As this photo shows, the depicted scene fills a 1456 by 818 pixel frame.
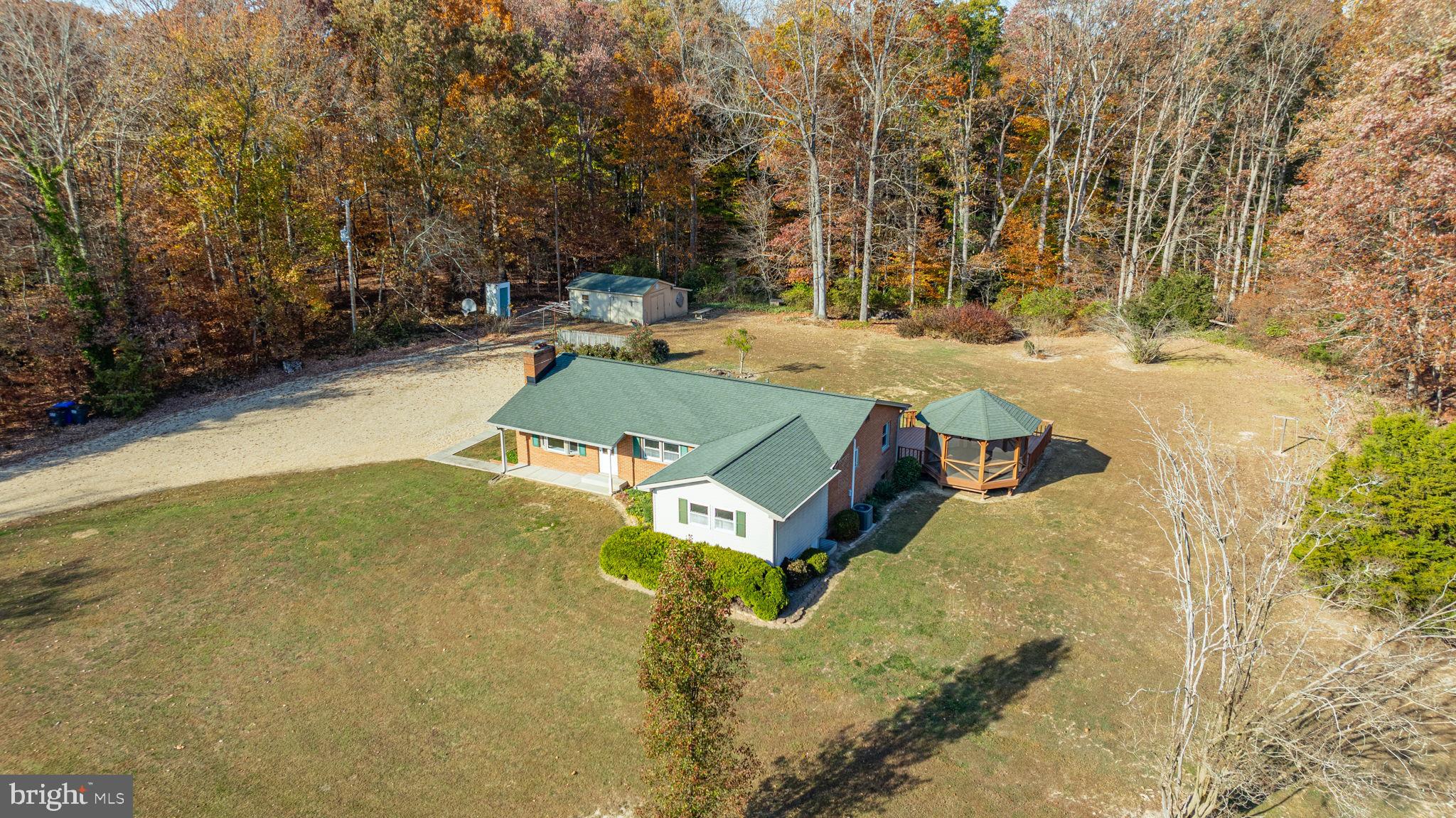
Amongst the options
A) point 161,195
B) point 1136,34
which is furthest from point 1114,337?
point 161,195

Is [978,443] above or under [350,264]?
under

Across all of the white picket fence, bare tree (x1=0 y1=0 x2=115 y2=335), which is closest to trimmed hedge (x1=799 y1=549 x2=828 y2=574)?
the white picket fence

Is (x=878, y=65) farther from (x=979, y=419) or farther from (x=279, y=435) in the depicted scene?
(x=279, y=435)

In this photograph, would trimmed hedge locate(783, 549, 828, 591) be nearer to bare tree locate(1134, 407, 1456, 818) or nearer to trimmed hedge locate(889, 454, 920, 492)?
trimmed hedge locate(889, 454, 920, 492)

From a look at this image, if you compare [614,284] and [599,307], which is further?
[599,307]

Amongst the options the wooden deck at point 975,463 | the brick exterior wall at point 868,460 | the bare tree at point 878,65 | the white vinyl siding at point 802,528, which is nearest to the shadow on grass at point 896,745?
the white vinyl siding at point 802,528

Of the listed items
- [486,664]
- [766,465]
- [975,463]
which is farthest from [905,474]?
[486,664]

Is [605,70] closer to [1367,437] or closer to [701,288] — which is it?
[701,288]
